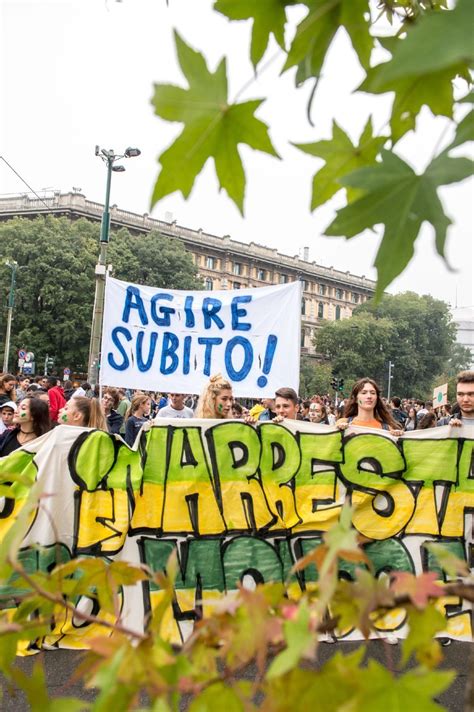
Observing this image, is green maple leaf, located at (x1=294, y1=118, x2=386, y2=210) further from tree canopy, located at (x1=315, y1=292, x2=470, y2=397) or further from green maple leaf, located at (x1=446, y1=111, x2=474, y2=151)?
tree canopy, located at (x1=315, y1=292, x2=470, y2=397)

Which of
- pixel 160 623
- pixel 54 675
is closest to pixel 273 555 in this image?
pixel 54 675

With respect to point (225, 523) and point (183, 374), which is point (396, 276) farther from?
point (183, 374)

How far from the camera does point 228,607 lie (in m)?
0.69

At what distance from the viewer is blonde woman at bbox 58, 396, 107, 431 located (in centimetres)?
456

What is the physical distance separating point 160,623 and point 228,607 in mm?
93

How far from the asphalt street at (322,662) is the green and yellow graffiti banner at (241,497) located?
0.14m

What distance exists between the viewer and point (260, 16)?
853 millimetres

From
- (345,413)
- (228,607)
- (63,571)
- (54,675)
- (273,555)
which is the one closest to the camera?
(228,607)

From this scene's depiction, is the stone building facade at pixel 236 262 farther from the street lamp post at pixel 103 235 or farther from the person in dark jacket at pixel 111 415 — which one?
the person in dark jacket at pixel 111 415

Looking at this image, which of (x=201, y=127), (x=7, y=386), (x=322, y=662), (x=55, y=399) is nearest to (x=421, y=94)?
(x=201, y=127)

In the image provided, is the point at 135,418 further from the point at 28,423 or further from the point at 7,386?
the point at 28,423

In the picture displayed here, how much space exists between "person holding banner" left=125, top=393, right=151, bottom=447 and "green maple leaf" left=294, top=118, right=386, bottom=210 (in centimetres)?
559

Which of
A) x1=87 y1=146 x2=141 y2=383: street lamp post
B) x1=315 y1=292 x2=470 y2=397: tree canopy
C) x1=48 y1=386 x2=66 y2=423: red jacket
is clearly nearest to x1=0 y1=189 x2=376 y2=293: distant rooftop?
x1=315 y1=292 x2=470 y2=397: tree canopy

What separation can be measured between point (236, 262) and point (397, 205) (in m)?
61.1
